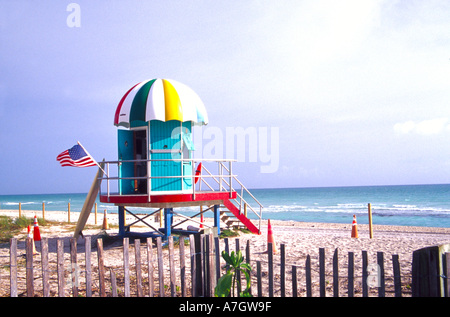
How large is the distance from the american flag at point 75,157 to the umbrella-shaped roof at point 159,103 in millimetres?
2172

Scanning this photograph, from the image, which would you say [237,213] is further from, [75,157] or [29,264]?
[29,264]

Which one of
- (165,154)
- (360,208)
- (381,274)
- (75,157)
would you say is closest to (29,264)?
(381,274)

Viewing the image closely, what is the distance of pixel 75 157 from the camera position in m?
12.8

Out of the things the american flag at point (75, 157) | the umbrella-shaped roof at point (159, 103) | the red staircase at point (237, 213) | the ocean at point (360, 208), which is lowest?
the ocean at point (360, 208)

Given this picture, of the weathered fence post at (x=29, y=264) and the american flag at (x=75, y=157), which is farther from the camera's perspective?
the american flag at (x=75, y=157)

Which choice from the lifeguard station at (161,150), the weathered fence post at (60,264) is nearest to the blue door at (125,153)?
the lifeguard station at (161,150)

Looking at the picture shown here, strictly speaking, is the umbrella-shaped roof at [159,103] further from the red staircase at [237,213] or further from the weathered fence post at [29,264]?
the weathered fence post at [29,264]

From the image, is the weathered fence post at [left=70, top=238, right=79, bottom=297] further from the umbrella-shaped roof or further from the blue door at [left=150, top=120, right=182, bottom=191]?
the umbrella-shaped roof

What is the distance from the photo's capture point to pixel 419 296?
506 cm

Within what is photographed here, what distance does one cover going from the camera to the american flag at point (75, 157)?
1280cm

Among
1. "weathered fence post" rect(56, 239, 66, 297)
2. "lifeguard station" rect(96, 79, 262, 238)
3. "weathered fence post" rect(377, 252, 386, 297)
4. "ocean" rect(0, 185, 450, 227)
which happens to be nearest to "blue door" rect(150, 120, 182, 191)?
"lifeguard station" rect(96, 79, 262, 238)
